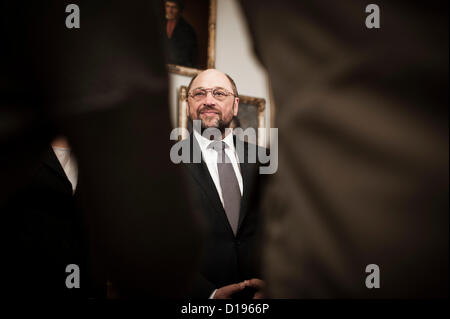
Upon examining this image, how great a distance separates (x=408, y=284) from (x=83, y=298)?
0.58 meters

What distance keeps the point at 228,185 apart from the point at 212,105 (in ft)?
0.62

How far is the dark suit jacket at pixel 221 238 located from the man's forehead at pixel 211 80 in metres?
0.13

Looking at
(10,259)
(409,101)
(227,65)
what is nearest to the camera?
(409,101)

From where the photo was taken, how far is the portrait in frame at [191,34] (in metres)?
0.69

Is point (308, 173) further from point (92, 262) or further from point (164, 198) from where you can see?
point (92, 262)

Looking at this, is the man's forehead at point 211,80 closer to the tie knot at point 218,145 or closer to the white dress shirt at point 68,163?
the tie knot at point 218,145

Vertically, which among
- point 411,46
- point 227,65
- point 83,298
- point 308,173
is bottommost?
point 83,298

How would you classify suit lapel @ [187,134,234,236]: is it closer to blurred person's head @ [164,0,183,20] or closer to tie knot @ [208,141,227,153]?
tie knot @ [208,141,227,153]

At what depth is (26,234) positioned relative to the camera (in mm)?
563

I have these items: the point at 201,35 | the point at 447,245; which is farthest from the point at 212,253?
the point at 201,35

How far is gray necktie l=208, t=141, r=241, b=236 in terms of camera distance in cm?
62

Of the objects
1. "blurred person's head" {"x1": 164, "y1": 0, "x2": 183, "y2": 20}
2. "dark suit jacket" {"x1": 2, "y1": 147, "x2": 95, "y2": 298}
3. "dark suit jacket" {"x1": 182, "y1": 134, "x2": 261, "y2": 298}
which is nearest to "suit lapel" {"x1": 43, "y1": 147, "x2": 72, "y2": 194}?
"dark suit jacket" {"x1": 2, "y1": 147, "x2": 95, "y2": 298}

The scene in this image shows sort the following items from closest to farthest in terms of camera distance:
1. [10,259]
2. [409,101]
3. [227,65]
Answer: [409,101], [10,259], [227,65]

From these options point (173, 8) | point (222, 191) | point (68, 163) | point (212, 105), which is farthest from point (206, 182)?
point (173, 8)
